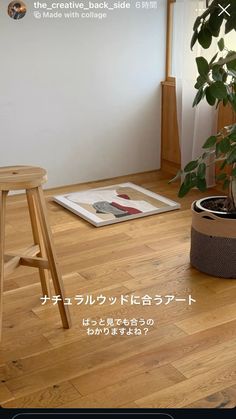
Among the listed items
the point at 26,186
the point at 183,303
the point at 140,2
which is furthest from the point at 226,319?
the point at 140,2

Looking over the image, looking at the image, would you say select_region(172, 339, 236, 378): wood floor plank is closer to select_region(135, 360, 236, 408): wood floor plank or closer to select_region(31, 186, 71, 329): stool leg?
select_region(135, 360, 236, 408): wood floor plank

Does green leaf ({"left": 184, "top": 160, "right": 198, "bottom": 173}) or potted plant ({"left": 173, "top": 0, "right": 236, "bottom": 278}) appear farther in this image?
green leaf ({"left": 184, "top": 160, "right": 198, "bottom": 173})

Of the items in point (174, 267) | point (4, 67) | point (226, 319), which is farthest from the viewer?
point (4, 67)

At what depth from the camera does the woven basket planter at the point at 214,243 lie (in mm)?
2508

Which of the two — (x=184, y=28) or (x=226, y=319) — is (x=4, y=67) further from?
(x=226, y=319)

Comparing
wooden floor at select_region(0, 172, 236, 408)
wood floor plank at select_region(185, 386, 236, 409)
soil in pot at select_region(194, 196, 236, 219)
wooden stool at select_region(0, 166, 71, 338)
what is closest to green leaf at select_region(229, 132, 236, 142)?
soil in pot at select_region(194, 196, 236, 219)

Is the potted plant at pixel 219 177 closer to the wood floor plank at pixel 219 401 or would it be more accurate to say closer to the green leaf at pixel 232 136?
the green leaf at pixel 232 136

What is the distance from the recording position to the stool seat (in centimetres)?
194

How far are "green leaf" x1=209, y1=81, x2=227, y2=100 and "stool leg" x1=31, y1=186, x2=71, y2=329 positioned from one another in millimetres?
788

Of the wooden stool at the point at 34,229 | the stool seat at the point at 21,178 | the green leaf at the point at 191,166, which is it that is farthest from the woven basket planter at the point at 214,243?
the stool seat at the point at 21,178

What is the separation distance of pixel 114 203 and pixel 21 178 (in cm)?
165

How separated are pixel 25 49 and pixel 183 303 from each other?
2084 mm

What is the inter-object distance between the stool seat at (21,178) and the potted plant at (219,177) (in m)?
0.76

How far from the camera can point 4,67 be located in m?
Result: 3.58
